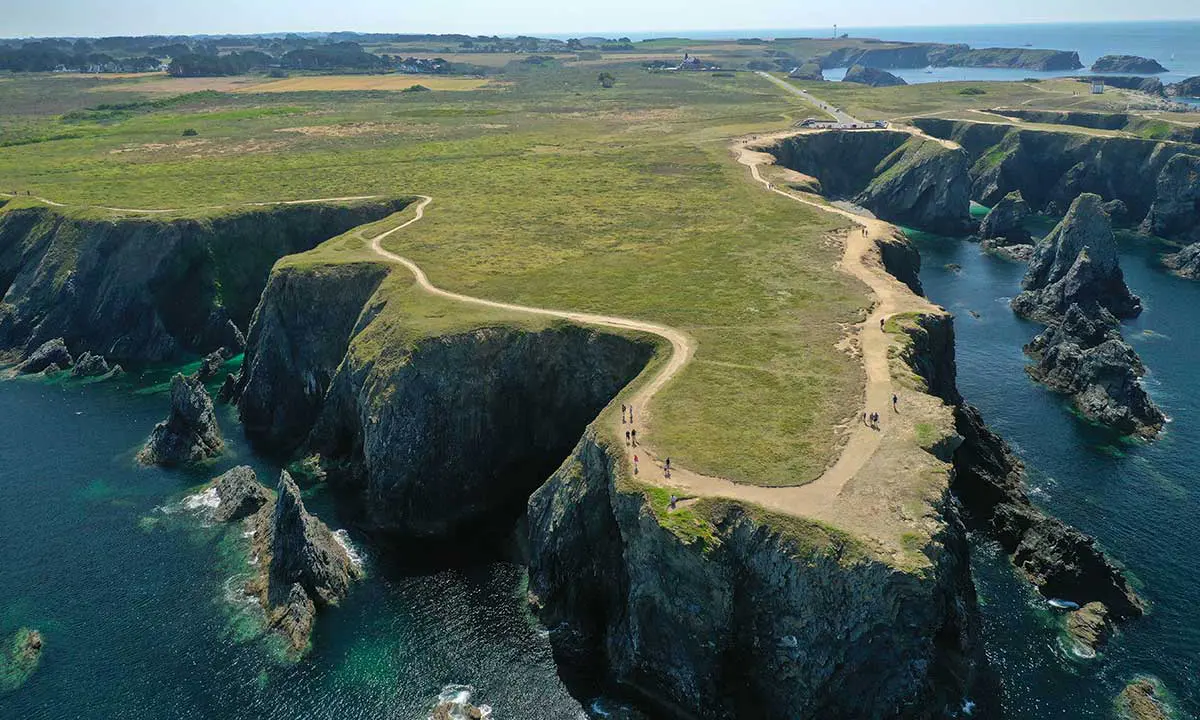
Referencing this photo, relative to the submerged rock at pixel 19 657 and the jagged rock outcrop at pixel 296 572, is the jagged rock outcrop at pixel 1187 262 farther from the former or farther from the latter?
the submerged rock at pixel 19 657

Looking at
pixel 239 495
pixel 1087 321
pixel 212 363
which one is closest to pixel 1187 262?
pixel 1087 321

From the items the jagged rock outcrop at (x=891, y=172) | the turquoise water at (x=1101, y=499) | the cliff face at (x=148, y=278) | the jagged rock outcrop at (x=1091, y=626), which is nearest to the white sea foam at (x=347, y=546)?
the turquoise water at (x=1101, y=499)

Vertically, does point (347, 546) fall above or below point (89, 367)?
above

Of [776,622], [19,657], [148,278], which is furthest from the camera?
[148,278]

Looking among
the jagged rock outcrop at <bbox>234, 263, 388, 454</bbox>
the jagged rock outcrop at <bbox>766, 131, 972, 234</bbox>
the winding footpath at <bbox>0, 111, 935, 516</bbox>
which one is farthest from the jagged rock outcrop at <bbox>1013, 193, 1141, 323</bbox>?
the jagged rock outcrop at <bbox>234, 263, 388, 454</bbox>

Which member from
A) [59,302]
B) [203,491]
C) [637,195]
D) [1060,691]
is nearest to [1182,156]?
[637,195]

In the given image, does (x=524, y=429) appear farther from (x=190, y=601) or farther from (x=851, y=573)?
(x=851, y=573)

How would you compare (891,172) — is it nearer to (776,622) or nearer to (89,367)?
(776,622)
